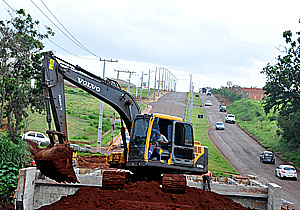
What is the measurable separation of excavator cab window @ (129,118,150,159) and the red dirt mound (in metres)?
1.13

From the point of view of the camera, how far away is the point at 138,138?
42.4 feet

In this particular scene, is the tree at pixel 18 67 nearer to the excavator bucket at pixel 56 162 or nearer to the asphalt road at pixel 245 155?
the excavator bucket at pixel 56 162

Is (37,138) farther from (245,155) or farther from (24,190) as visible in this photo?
(24,190)

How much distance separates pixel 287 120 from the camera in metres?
44.3

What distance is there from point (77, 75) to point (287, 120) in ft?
121

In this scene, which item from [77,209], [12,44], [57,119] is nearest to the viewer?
[77,209]

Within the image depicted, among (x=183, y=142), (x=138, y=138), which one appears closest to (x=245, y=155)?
(x=183, y=142)

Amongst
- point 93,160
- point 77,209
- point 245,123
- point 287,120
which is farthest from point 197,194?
point 245,123

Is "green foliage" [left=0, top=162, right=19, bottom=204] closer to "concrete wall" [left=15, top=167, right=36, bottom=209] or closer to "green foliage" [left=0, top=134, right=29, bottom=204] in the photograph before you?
"green foliage" [left=0, top=134, right=29, bottom=204]

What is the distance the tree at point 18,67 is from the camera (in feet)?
83.1

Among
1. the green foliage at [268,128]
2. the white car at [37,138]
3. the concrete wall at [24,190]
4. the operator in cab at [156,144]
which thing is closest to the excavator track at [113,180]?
the operator in cab at [156,144]

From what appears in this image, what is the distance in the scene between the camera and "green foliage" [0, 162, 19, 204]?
612 inches

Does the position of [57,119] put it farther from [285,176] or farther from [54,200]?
[285,176]

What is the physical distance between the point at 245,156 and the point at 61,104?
38.4 meters
